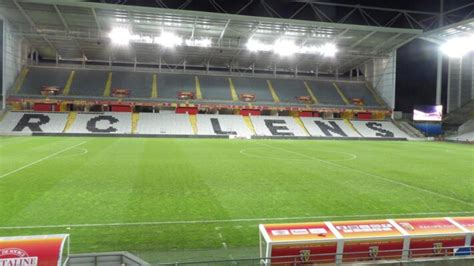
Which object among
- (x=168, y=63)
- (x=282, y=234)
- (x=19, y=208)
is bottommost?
(x=19, y=208)

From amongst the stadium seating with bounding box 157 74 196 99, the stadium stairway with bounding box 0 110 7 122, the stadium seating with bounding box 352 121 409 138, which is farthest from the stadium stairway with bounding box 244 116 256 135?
the stadium stairway with bounding box 0 110 7 122

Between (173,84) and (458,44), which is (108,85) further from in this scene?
(458,44)

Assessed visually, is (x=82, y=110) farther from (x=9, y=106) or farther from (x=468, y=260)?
(x=468, y=260)

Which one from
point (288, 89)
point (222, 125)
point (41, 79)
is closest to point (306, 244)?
point (222, 125)

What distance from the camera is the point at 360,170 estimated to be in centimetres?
1722

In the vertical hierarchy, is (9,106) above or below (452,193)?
above

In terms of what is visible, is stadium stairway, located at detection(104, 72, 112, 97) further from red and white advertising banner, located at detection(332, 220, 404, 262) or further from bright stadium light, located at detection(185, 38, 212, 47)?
red and white advertising banner, located at detection(332, 220, 404, 262)

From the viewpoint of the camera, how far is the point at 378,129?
156 ft

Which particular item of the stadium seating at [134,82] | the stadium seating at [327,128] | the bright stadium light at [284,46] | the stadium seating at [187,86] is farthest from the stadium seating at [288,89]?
the stadium seating at [134,82]

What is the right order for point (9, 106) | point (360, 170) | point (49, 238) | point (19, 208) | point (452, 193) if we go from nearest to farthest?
point (49, 238)
point (19, 208)
point (452, 193)
point (360, 170)
point (9, 106)

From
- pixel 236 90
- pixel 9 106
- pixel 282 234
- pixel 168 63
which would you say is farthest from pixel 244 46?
pixel 282 234

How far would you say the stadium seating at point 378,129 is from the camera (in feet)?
151

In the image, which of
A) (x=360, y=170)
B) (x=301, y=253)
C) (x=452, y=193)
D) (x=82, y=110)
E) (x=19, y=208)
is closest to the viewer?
(x=301, y=253)

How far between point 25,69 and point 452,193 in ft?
162
